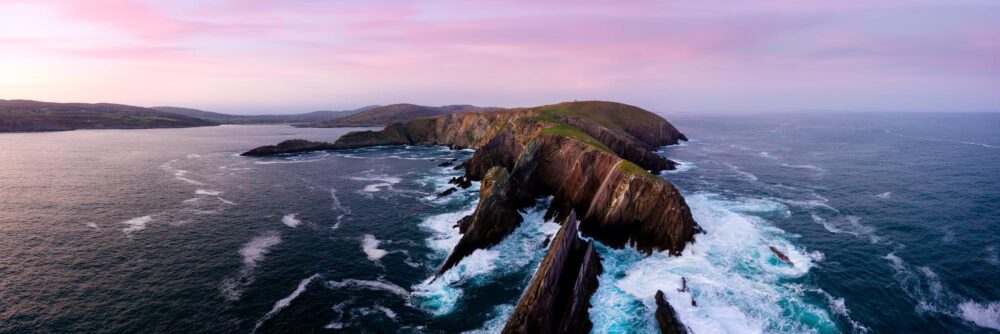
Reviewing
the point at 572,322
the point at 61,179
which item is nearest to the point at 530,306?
the point at 572,322

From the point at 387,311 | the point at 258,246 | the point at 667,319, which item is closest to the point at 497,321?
the point at 387,311

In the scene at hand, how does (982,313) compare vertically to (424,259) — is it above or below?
below

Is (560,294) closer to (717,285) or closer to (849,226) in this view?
(717,285)

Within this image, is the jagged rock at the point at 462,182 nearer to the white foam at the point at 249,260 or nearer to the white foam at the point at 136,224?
the white foam at the point at 249,260

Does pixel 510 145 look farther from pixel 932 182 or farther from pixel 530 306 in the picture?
pixel 932 182

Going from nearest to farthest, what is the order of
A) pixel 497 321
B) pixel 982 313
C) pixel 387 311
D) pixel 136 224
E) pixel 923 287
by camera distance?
pixel 982 313
pixel 497 321
pixel 387 311
pixel 923 287
pixel 136 224

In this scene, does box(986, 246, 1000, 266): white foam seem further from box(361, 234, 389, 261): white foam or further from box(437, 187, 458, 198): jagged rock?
box(437, 187, 458, 198): jagged rock

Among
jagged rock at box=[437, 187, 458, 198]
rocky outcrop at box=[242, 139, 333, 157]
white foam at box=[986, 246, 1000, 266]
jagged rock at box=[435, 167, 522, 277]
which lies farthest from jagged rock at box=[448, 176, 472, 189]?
rocky outcrop at box=[242, 139, 333, 157]

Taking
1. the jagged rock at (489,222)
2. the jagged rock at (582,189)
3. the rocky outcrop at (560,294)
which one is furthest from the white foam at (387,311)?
the rocky outcrop at (560,294)
